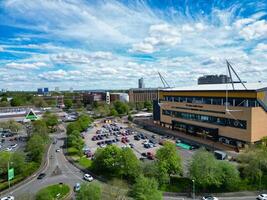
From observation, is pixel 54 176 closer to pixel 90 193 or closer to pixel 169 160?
pixel 90 193

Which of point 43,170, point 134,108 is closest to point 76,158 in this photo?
point 43,170

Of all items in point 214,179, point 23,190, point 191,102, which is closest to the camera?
point 214,179

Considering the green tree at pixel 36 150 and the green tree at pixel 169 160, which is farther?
the green tree at pixel 36 150

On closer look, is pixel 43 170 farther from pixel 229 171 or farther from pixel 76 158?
pixel 229 171

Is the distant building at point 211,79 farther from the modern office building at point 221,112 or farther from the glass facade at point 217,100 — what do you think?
the glass facade at point 217,100

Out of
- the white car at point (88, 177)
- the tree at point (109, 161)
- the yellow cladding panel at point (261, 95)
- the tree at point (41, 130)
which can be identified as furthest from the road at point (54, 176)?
the yellow cladding panel at point (261, 95)

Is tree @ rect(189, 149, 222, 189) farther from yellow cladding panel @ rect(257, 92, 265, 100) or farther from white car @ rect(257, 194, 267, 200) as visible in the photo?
yellow cladding panel @ rect(257, 92, 265, 100)
